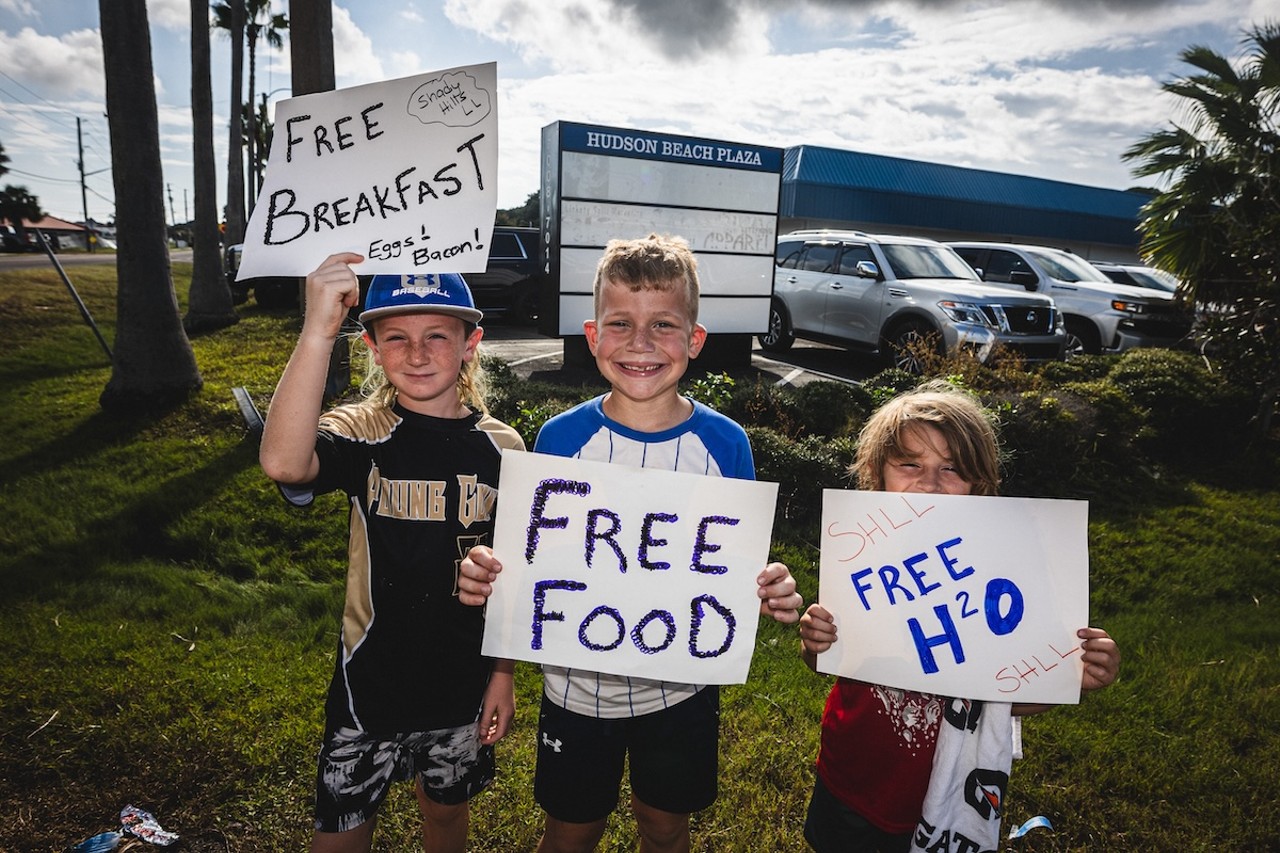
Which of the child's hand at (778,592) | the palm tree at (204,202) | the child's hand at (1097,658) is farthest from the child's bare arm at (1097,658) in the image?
the palm tree at (204,202)

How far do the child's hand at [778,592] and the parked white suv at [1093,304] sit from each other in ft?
36.7

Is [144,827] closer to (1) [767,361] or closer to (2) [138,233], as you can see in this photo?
(2) [138,233]

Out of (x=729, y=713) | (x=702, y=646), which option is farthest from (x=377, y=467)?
(x=729, y=713)

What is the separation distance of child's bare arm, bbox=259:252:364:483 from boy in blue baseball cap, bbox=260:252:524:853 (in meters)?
0.05

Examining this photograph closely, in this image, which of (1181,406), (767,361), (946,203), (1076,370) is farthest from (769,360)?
(946,203)

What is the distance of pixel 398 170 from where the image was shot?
1.80m

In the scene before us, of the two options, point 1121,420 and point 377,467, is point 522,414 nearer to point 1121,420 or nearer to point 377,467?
point 377,467

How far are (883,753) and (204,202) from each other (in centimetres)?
1378

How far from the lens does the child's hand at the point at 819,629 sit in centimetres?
176

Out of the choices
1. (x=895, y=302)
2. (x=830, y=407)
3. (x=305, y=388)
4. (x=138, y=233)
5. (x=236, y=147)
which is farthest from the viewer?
(x=236, y=147)

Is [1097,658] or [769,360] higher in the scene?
[1097,658]

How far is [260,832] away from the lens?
2416mm

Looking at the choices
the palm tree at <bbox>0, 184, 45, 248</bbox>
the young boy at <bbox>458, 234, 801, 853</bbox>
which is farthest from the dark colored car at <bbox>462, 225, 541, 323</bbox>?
the young boy at <bbox>458, 234, 801, 853</bbox>

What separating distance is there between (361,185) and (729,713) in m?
2.62
